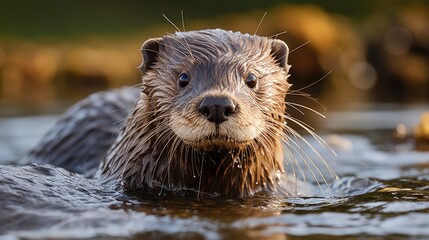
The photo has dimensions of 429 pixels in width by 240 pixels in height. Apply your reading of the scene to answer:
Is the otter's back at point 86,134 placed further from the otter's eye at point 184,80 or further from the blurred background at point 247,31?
the blurred background at point 247,31

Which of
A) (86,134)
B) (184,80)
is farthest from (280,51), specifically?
(86,134)

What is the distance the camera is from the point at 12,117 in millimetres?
9680

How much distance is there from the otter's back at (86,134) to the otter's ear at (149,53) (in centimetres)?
119

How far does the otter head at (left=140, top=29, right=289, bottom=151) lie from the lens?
3.66 meters

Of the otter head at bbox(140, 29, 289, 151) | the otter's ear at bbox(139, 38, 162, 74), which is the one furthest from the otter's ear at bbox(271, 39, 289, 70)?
the otter's ear at bbox(139, 38, 162, 74)

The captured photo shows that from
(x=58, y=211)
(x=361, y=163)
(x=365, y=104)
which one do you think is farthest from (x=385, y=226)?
(x=365, y=104)

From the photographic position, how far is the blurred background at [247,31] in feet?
45.8

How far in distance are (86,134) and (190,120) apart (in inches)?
90.0

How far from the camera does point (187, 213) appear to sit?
362cm

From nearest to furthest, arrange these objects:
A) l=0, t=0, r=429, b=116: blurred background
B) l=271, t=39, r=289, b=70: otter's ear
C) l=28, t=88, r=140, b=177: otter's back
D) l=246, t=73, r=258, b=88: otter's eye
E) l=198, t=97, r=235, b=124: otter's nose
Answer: l=198, t=97, r=235, b=124: otter's nose, l=246, t=73, r=258, b=88: otter's eye, l=271, t=39, r=289, b=70: otter's ear, l=28, t=88, r=140, b=177: otter's back, l=0, t=0, r=429, b=116: blurred background

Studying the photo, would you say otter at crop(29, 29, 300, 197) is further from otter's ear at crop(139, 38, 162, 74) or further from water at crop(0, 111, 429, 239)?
water at crop(0, 111, 429, 239)

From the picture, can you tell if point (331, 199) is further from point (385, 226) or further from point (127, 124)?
point (127, 124)

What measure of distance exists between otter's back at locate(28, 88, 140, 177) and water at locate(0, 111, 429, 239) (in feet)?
4.27

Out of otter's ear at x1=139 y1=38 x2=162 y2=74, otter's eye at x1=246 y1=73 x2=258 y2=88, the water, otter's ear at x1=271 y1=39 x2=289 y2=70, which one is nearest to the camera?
the water
